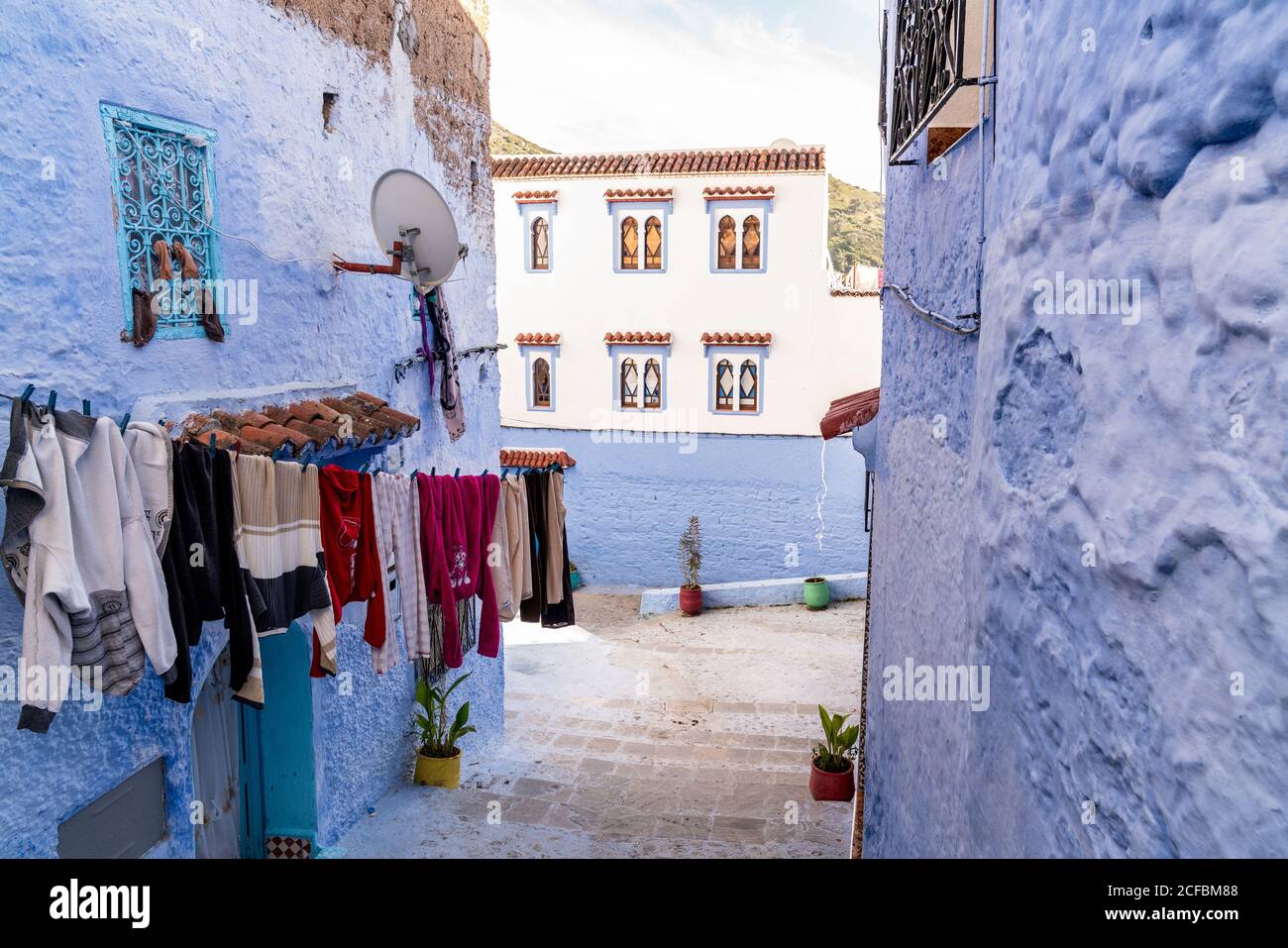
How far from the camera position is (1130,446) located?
216cm

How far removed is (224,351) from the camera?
5.91m

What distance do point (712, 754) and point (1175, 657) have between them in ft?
29.8

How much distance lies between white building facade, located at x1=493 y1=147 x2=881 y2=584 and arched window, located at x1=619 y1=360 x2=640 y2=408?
0.03 m

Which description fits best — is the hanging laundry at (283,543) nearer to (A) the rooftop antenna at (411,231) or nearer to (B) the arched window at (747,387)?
(A) the rooftop antenna at (411,231)

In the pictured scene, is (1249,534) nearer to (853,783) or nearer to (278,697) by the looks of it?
(278,697)

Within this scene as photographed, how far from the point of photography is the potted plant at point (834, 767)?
9047mm

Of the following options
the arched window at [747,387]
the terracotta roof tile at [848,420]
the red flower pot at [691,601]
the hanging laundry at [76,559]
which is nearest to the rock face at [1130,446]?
the hanging laundry at [76,559]

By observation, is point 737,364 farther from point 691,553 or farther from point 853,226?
point 853,226

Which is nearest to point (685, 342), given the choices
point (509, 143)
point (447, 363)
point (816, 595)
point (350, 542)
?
point (816, 595)

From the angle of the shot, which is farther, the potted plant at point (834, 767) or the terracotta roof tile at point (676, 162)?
the terracotta roof tile at point (676, 162)

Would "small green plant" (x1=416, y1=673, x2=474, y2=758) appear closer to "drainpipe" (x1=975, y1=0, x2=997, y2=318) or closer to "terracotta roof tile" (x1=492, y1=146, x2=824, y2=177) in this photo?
"drainpipe" (x1=975, y1=0, x2=997, y2=318)

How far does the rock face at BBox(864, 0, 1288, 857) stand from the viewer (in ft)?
5.41

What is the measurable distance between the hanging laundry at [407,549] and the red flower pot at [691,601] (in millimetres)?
12124

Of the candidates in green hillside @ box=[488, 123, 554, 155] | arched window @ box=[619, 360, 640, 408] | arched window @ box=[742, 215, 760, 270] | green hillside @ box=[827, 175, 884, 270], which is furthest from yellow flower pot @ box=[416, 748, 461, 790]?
green hillside @ box=[488, 123, 554, 155]
